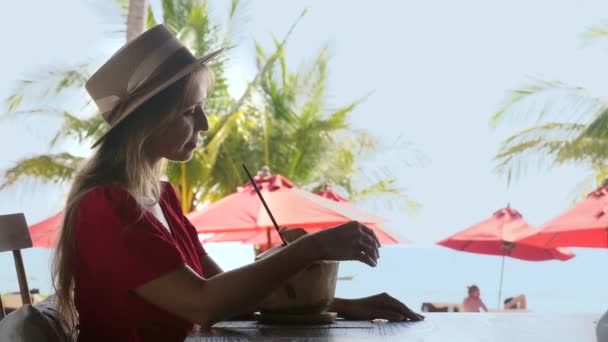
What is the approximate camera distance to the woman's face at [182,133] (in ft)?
7.04

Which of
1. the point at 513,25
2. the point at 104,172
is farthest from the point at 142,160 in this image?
the point at 513,25

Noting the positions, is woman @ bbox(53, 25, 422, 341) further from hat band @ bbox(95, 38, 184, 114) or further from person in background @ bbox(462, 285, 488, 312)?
person in background @ bbox(462, 285, 488, 312)

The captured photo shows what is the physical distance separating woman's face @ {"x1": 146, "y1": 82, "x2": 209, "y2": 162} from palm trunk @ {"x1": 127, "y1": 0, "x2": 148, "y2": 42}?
12.9 metres

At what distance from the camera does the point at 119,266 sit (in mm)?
1917

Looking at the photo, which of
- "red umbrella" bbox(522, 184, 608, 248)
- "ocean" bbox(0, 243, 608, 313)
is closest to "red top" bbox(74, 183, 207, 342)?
"red umbrella" bbox(522, 184, 608, 248)

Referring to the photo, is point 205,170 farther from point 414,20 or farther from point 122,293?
point 414,20

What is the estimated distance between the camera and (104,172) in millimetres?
2086

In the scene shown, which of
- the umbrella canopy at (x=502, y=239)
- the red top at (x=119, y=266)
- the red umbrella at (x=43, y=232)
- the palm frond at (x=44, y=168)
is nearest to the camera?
the red top at (x=119, y=266)

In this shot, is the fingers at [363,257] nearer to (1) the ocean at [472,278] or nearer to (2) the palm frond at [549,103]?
(2) the palm frond at [549,103]

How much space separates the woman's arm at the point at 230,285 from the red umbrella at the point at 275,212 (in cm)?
774

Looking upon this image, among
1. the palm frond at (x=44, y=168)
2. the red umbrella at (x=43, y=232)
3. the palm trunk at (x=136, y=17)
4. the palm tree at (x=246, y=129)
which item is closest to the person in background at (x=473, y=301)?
the red umbrella at (x=43, y=232)

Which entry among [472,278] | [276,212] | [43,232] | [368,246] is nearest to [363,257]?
[368,246]

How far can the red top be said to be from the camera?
6.26ft

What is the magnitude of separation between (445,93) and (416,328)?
183 feet
